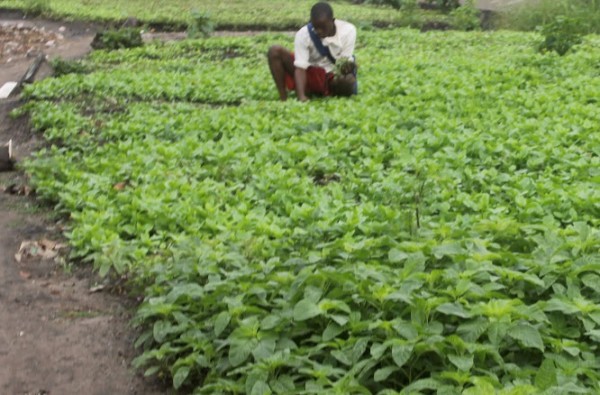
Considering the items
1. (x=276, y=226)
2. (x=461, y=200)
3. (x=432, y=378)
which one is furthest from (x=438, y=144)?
(x=432, y=378)

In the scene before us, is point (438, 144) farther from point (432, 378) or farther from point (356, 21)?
point (356, 21)

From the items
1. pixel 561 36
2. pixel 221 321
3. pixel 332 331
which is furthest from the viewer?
pixel 561 36

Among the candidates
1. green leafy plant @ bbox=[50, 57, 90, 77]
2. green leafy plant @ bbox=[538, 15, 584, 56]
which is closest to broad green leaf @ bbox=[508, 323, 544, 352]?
green leafy plant @ bbox=[538, 15, 584, 56]

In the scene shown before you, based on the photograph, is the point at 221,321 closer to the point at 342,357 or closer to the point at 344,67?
the point at 342,357

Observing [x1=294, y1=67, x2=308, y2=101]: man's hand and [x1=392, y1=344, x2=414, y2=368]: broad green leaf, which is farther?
[x1=294, y1=67, x2=308, y2=101]: man's hand

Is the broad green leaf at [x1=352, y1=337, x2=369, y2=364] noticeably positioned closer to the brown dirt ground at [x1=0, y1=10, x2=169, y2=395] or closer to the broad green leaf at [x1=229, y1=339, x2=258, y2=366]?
the broad green leaf at [x1=229, y1=339, x2=258, y2=366]

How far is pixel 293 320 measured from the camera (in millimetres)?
3836

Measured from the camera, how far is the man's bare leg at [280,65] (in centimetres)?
950

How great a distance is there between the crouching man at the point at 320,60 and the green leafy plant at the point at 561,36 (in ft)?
11.4

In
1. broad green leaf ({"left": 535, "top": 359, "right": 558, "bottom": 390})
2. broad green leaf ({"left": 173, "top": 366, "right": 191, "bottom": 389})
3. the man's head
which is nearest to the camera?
broad green leaf ({"left": 535, "top": 359, "right": 558, "bottom": 390})

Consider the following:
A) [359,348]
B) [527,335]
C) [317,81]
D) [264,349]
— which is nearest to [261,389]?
[264,349]

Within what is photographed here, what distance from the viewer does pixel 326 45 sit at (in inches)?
369

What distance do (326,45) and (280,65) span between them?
1.66ft

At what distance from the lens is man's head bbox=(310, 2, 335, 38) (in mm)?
9039
